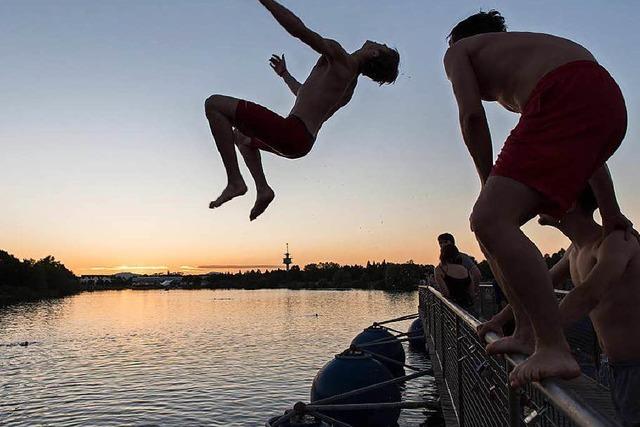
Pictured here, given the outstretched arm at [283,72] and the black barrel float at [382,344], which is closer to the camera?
the outstretched arm at [283,72]

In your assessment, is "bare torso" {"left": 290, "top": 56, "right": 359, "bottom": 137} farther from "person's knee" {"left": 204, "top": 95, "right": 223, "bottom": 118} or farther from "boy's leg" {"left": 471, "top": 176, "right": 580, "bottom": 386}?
"boy's leg" {"left": 471, "top": 176, "right": 580, "bottom": 386}

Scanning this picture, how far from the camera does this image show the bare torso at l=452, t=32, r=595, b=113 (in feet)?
11.1

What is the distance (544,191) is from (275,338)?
47695mm

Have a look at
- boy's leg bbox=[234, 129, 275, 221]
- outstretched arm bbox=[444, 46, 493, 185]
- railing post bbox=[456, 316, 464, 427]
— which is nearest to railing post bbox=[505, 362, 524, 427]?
outstretched arm bbox=[444, 46, 493, 185]

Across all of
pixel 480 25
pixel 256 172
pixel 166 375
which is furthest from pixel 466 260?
pixel 166 375

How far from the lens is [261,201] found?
564 centimetres

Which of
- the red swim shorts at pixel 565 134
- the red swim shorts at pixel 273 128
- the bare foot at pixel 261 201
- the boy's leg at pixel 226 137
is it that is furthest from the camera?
the bare foot at pixel 261 201

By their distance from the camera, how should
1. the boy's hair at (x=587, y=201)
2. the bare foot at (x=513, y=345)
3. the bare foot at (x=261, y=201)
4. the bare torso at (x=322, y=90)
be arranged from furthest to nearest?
the bare foot at (x=261, y=201) → the bare torso at (x=322, y=90) → the boy's hair at (x=587, y=201) → the bare foot at (x=513, y=345)

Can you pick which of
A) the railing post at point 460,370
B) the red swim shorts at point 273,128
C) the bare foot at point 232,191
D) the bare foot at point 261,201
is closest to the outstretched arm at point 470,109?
the red swim shorts at point 273,128

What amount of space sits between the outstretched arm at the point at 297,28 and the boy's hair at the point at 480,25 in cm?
126

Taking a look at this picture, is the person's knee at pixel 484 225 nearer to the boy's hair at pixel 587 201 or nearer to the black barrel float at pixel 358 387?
the boy's hair at pixel 587 201

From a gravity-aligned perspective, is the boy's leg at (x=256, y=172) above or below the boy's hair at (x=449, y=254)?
above

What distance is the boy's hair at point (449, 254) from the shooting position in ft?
37.0

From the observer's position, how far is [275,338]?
49500 mm
